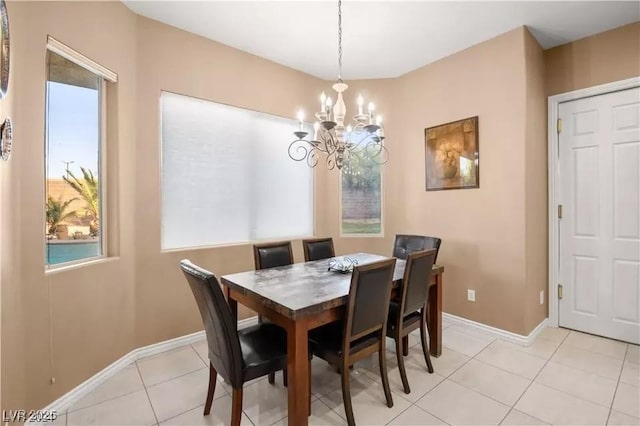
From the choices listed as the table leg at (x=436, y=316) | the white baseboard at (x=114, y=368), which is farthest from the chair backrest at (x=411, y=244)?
the white baseboard at (x=114, y=368)

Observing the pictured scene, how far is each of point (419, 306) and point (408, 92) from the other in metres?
2.76

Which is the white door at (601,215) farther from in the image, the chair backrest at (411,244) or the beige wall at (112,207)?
the beige wall at (112,207)

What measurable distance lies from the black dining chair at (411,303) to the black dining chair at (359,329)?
7.6 inches

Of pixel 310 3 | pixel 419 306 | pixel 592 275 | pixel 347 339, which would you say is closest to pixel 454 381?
pixel 419 306

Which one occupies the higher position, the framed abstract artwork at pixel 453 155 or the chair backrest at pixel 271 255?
the framed abstract artwork at pixel 453 155

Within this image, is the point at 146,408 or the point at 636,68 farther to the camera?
the point at 636,68

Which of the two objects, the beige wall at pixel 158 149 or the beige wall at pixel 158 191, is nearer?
the beige wall at pixel 158 191

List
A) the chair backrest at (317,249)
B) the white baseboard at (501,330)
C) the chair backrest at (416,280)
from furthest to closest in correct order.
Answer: the chair backrest at (317,249) → the white baseboard at (501,330) → the chair backrest at (416,280)

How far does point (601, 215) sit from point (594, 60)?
5.01 feet

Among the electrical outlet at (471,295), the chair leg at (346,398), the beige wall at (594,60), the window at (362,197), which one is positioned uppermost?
the beige wall at (594,60)

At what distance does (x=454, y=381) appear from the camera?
220cm

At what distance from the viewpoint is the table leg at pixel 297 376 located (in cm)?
154

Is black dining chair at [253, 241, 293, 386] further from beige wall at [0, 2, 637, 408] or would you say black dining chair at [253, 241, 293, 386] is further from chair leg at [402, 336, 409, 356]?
chair leg at [402, 336, 409, 356]

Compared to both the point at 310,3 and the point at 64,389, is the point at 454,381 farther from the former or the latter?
the point at 310,3
